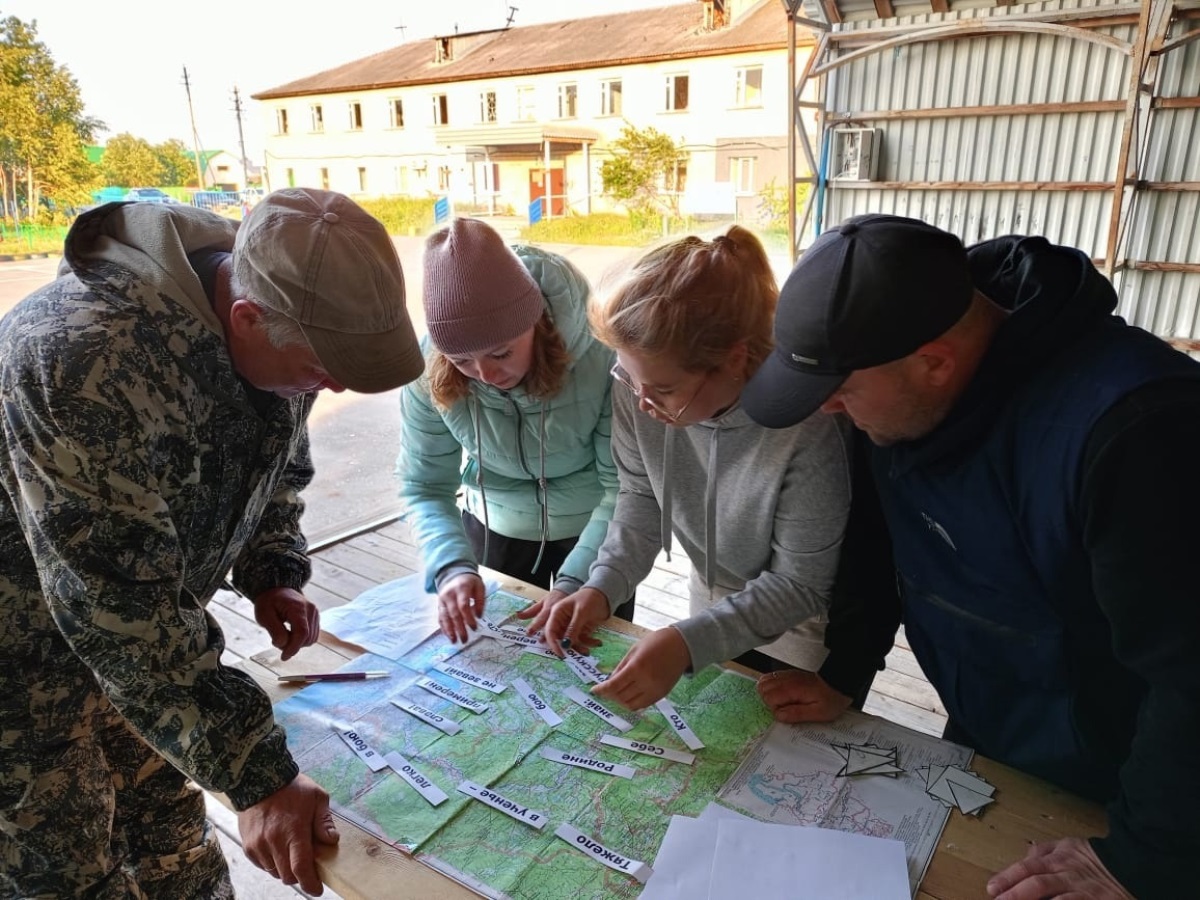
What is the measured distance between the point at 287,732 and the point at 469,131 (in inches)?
260

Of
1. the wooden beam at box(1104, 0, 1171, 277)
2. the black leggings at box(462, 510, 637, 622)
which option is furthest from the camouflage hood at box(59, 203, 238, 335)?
the wooden beam at box(1104, 0, 1171, 277)

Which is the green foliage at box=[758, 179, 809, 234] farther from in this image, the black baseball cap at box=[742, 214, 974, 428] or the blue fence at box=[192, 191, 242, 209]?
the black baseball cap at box=[742, 214, 974, 428]

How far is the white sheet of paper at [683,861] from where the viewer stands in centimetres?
85

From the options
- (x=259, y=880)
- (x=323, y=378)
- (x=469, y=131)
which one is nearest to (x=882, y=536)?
(x=323, y=378)

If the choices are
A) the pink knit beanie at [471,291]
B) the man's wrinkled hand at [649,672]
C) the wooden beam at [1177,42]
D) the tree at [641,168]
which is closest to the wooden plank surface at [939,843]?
the man's wrinkled hand at [649,672]

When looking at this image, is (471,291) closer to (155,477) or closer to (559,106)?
(155,477)

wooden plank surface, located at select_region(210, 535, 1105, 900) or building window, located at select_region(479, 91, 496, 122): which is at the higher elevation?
building window, located at select_region(479, 91, 496, 122)

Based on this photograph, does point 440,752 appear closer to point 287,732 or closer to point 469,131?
point 287,732

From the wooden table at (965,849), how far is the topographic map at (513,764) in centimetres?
2

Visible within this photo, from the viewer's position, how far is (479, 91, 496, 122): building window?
6.52m

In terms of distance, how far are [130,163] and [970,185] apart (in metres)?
4.94

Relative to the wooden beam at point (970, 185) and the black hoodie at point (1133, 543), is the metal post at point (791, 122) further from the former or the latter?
the black hoodie at point (1133, 543)

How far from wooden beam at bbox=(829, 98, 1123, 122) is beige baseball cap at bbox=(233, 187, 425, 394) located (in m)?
5.24

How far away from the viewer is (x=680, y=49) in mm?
6691
